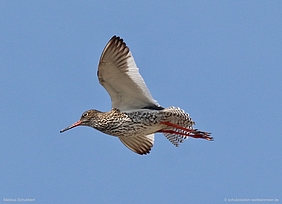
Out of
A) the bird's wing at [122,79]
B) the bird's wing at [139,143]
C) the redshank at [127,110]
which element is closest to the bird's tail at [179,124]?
the redshank at [127,110]

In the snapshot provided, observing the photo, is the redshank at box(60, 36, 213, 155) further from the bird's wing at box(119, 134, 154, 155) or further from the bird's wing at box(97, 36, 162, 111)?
the bird's wing at box(119, 134, 154, 155)

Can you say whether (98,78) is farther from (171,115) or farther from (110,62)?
(171,115)

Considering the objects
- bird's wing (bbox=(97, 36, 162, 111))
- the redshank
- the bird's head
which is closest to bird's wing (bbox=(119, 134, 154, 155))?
the redshank

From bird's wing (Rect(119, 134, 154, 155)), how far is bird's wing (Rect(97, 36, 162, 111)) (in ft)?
3.94

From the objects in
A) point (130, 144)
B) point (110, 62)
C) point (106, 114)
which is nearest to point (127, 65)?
point (110, 62)

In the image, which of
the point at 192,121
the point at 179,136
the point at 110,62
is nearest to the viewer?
the point at 110,62

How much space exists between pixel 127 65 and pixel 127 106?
100 cm

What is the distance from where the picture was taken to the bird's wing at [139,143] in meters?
14.2

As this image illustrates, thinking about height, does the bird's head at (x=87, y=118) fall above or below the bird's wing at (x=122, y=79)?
below

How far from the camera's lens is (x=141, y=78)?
12.8 metres

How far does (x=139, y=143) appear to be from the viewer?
47.1ft

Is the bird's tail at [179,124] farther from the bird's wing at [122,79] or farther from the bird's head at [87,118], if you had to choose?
the bird's head at [87,118]

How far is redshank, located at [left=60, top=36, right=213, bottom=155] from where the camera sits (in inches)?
493

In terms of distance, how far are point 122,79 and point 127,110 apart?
80 cm
